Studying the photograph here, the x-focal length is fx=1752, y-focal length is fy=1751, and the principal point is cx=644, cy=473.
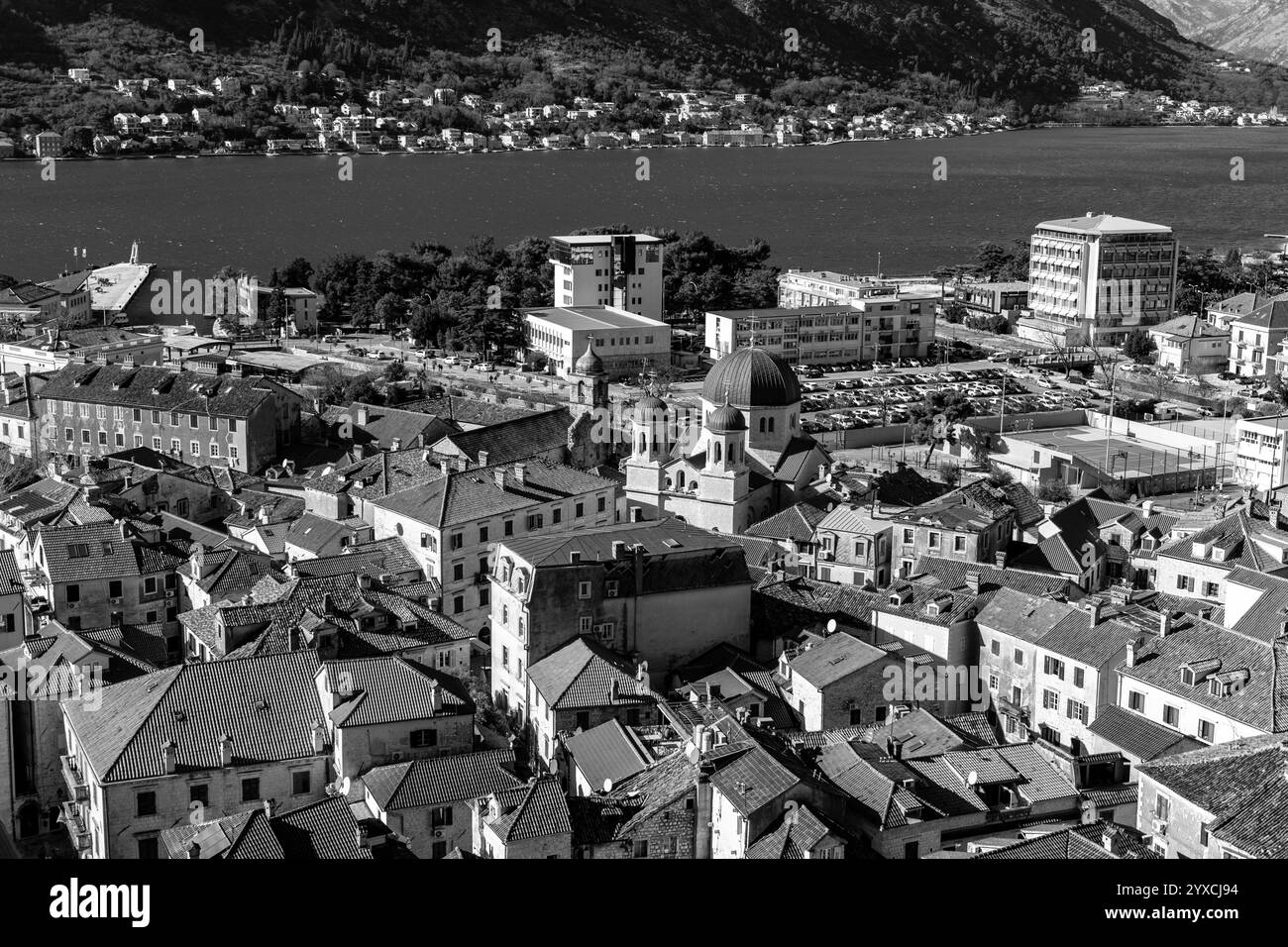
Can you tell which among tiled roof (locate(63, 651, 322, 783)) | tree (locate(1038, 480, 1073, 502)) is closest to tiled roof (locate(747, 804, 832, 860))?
tiled roof (locate(63, 651, 322, 783))

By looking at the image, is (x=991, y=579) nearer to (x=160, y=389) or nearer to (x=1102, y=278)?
(x=160, y=389)

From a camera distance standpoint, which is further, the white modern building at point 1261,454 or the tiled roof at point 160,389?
the white modern building at point 1261,454

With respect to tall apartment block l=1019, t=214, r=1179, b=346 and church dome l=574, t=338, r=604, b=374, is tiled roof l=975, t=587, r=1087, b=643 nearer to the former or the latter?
church dome l=574, t=338, r=604, b=374

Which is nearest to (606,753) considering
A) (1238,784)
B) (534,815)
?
(534,815)

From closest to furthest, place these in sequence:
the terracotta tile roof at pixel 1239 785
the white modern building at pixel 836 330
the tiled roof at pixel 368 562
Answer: the terracotta tile roof at pixel 1239 785 < the tiled roof at pixel 368 562 < the white modern building at pixel 836 330

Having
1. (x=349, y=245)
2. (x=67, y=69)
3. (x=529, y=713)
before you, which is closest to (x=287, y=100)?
(x=67, y=69)

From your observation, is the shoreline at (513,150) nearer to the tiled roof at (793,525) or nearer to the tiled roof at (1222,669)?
the tiled roof at (793,525)

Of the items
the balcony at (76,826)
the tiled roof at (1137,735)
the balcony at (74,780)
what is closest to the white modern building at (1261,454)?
the tiled roof at (1137,735)
